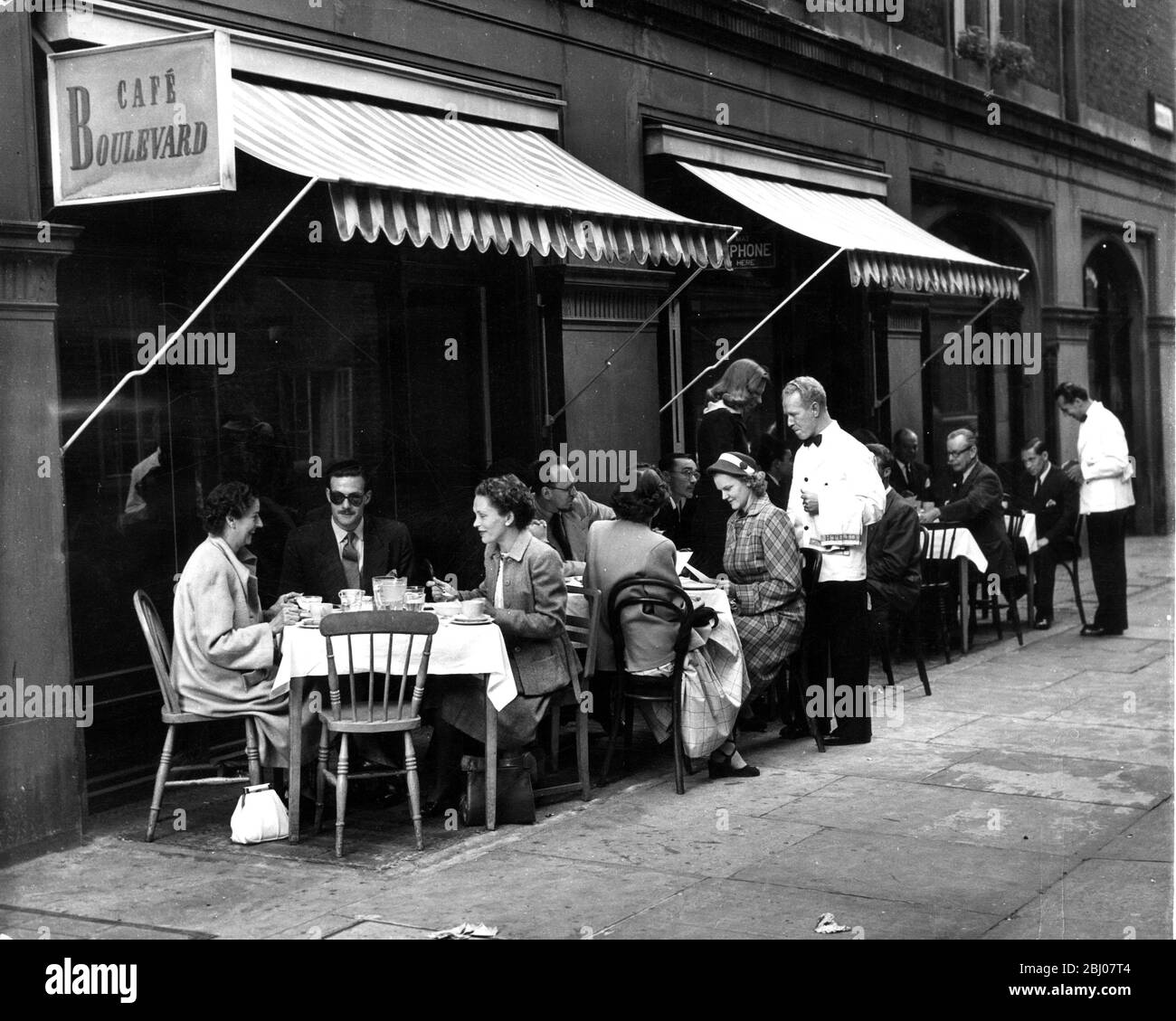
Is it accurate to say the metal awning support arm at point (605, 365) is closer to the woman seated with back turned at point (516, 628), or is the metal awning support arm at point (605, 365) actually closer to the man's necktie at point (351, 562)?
the man's necktie at point (351, 562)

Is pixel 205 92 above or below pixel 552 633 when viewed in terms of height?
above

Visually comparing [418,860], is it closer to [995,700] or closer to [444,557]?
[444,557]

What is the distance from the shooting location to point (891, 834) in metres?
Result: 6.54

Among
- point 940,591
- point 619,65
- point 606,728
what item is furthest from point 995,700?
point 619,65

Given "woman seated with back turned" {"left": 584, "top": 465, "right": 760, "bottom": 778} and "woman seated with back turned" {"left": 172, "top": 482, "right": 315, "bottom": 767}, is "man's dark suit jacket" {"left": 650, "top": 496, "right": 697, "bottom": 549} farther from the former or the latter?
"woman seated with back turned" {"left": 172, "top": 482, "right": 315, "bottom": 767}

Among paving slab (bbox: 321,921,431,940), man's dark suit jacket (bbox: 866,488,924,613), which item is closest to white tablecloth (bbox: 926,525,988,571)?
man's dark suit jacket (bbox: 866,488,924,613)

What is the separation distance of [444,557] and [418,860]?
322cm

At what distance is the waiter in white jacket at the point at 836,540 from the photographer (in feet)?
27.3

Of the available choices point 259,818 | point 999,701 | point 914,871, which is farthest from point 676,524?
point 914,871

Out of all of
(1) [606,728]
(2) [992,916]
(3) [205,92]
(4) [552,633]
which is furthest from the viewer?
(1) [606,728]

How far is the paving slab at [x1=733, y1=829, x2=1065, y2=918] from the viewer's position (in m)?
5.68

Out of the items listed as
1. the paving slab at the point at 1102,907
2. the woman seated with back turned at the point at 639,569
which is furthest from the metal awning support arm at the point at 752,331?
the paving slab at the point at 1102,907

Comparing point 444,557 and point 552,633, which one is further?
point 444,557

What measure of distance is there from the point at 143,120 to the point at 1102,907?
188 inches
